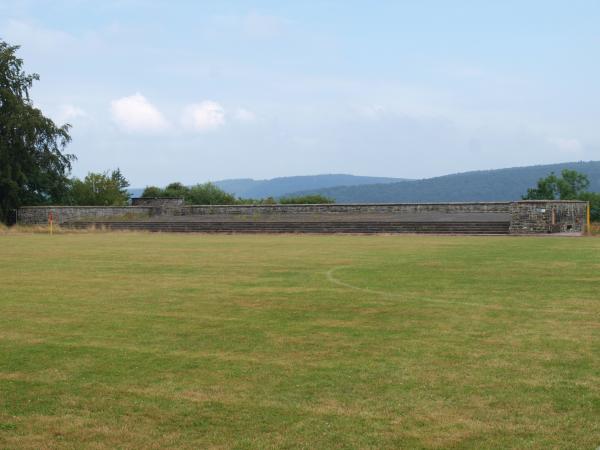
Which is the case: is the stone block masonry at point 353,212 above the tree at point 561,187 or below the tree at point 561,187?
→ below

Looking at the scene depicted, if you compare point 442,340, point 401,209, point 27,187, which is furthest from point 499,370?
→ point 27,187

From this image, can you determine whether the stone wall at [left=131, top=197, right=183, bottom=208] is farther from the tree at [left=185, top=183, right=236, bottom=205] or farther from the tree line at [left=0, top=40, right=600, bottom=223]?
the tree at [left=185, top=183, right=236, bottom=205]

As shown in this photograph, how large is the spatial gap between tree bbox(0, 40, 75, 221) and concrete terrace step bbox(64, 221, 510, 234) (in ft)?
24.9

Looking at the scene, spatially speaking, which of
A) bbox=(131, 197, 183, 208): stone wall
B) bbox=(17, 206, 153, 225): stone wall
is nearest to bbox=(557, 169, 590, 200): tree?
bbox=(131, 197, 183, 208): stone wall

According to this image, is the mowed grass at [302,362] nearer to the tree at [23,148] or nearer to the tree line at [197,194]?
the tree at [23,148]

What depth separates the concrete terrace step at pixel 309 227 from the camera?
36.0 meters

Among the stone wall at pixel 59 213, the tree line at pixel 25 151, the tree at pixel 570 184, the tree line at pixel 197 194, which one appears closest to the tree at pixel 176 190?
the tree line at pixel 197 194

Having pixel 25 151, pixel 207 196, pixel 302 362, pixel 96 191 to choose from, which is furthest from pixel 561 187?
pixel 302 362

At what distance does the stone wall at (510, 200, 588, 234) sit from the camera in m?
34.9

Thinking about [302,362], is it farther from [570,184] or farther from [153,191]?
[570,184]

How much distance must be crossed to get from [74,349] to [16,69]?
1974 inches

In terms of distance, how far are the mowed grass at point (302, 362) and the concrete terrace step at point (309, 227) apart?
2165 cm

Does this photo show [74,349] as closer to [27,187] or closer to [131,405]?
[131,405]

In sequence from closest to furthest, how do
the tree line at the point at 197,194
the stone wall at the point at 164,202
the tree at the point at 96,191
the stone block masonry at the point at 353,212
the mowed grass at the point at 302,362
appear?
the mowed grass at the point at 302,362 → the stone block masonry at the point at 353,212 → the stone wall at the point at 164,202 → the tree at the point at 96,191 → the tree line at the point at 197,194
